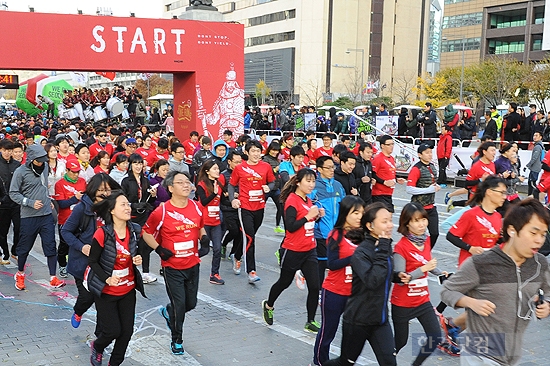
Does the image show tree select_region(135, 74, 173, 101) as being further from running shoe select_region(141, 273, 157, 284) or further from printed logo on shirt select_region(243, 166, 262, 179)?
running shoe select_region(141, 273, 157, 284)

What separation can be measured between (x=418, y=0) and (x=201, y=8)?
75.2m

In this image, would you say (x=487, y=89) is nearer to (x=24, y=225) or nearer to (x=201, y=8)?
(x=201, y=8)

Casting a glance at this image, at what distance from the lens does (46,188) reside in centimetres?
814

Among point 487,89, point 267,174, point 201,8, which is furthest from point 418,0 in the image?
point 267,174

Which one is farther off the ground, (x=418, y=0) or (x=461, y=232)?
(x=418, y=0)

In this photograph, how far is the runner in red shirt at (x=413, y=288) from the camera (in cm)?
484

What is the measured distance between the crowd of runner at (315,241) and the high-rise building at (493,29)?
49.7 metres

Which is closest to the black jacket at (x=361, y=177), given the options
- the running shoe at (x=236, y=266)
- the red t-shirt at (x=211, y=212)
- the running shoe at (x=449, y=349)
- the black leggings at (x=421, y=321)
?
the running shoe at (x=236, y=266)

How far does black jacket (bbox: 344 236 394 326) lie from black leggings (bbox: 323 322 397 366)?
5 centimetres

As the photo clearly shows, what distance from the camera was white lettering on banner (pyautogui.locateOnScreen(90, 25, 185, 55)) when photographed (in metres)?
17.2

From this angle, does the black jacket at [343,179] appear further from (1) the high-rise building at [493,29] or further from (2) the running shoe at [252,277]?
(1) the high-rise building at [493,29]

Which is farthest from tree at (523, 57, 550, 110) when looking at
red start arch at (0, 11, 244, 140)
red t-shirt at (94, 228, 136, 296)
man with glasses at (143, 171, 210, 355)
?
red t-shirt at (94, 228, 136, 296)

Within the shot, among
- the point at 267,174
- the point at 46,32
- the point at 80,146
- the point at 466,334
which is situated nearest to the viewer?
the point at 466,334

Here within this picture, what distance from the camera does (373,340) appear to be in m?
4.44
